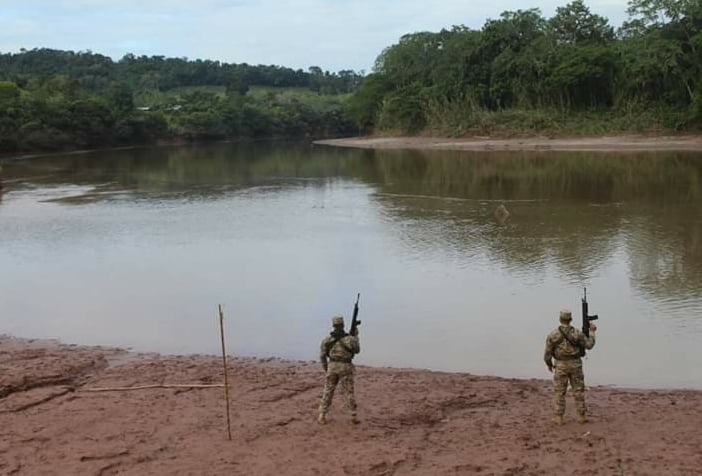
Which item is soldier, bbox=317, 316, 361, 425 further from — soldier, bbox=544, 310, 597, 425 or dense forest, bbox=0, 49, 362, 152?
dense forest, bbox=0, 49, 362, 152

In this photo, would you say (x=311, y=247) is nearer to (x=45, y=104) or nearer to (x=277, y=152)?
(x=277, y=152)

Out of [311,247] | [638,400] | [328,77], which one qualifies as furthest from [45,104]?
[328,77]

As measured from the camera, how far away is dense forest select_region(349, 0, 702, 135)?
207 ft

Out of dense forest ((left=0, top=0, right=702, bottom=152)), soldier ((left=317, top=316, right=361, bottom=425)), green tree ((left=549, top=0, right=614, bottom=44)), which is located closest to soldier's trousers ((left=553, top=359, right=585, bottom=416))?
soldier ((left=317, top=316, right=361, bottom=425))

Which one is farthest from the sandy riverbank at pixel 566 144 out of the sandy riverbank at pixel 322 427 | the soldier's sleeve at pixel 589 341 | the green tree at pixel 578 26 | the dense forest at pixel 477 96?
the soldier's sleeve at pixel 589 341

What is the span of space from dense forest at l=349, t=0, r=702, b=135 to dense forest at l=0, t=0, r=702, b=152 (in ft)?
0.39

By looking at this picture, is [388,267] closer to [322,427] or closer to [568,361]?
[322,427]

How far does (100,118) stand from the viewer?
87.2 meters

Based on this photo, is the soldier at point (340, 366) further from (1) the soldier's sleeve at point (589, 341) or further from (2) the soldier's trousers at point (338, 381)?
(1) the soldier's sleeve at point (589, 341)

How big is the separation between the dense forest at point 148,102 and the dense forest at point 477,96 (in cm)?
22

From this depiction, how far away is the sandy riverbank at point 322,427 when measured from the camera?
28.8 feet

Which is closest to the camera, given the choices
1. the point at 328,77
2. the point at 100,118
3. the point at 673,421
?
the point at 673,421

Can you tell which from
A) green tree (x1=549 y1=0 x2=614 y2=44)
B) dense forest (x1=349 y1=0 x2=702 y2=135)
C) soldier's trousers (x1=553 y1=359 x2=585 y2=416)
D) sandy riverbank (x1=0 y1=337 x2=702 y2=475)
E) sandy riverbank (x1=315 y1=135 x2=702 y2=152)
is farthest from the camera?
green tree (x1=549 y1=0 x2=614 y2=44)

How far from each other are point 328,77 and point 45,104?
11744cm
